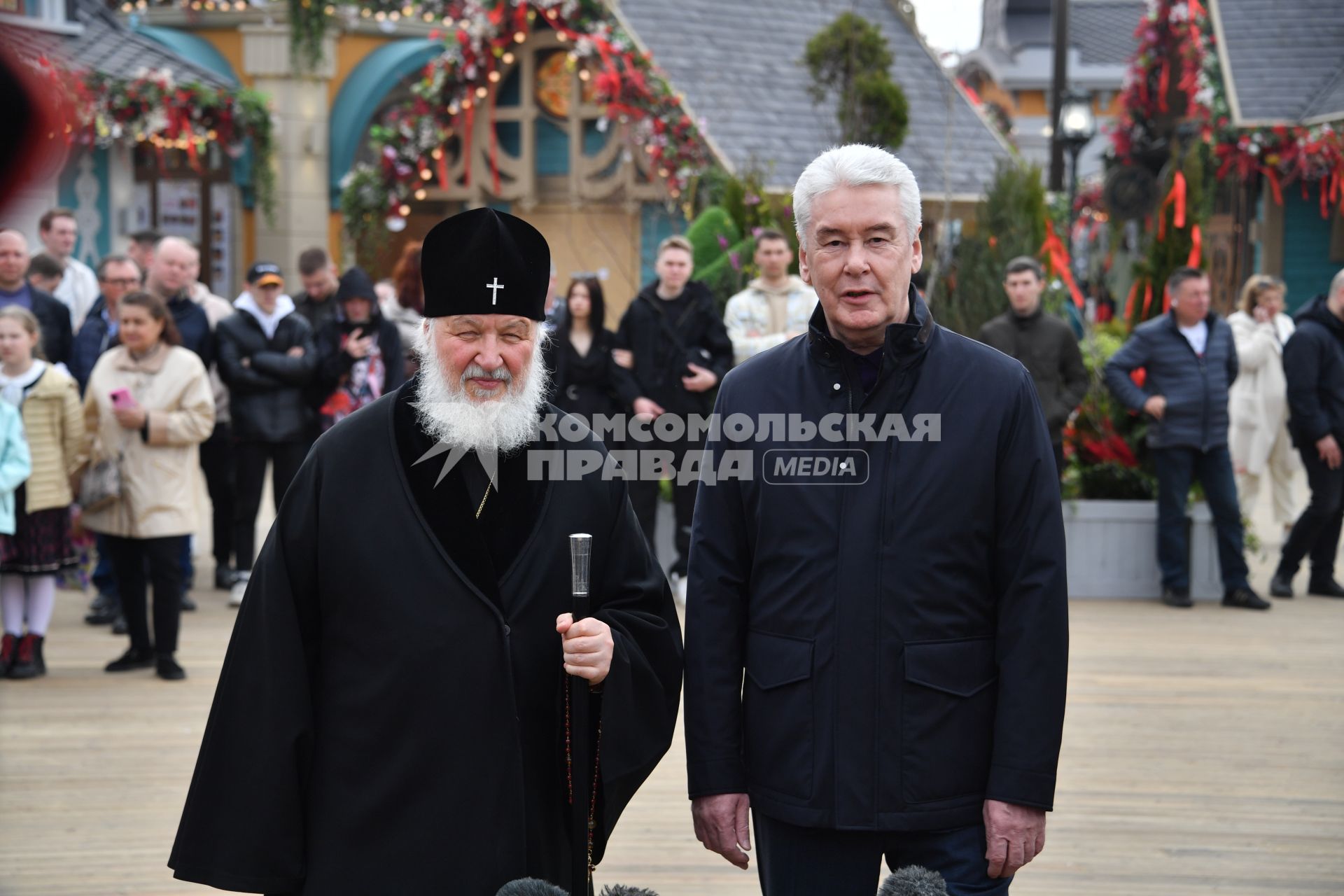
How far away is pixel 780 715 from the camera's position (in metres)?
2.95

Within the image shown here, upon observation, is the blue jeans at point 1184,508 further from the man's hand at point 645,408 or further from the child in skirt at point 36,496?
the child in skirt at point 36,496

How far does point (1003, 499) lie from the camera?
290cm

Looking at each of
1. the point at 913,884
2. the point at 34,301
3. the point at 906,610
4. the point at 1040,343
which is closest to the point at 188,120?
the point at 34,301

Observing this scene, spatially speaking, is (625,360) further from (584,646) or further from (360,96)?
(360,96)

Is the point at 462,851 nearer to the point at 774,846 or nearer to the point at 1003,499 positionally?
the point at 774,846

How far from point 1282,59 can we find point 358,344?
542 inches

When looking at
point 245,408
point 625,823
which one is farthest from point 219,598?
point 625,823

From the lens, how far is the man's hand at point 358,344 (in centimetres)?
880

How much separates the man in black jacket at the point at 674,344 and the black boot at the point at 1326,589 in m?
3.97

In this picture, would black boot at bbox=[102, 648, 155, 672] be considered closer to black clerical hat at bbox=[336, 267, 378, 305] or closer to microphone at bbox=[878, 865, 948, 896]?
black clerical hat at bbox=[336, 267, 378, 305]

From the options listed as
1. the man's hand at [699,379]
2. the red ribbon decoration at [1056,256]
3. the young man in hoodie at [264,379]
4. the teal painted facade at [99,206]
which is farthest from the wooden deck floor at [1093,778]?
the teal painted facade at [99,206]

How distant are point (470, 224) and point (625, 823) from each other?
2802 millimetres

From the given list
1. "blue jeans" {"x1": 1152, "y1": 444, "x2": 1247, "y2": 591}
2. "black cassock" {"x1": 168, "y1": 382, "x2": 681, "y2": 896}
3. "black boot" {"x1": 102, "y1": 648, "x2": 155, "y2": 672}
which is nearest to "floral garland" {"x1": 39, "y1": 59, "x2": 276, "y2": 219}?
"black boot" {"x1": 102, "y1": 648, "x2": 155, "y2": 672}

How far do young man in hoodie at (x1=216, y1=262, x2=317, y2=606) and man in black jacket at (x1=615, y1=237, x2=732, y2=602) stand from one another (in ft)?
5.95
